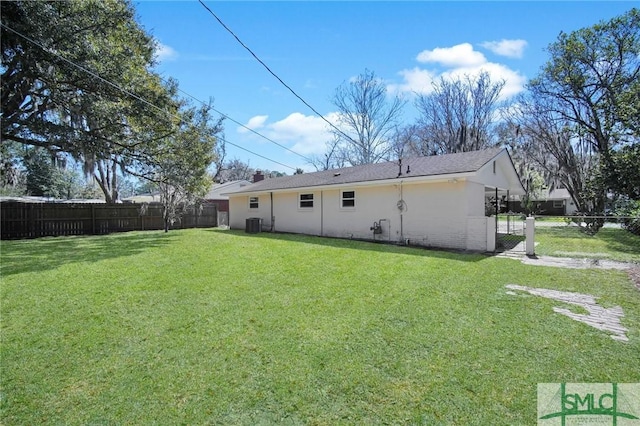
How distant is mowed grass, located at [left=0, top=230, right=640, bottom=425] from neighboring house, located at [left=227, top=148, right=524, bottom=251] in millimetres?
4209

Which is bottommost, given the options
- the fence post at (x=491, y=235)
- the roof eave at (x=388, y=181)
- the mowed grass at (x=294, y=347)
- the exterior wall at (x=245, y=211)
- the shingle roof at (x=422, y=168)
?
the mowed grass at (x=294, y=347)

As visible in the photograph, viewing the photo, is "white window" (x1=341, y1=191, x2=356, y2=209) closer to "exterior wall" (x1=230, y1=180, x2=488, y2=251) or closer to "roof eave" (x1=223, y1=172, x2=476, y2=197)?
"exterior wall" (x1=230, y1=180, x2=488, y2=251)

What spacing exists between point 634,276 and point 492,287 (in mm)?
3414

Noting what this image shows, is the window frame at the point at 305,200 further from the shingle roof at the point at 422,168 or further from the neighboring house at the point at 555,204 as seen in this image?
the neighboring house at the point at 555,204

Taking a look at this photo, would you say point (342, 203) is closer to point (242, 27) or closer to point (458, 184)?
point (458, 184)

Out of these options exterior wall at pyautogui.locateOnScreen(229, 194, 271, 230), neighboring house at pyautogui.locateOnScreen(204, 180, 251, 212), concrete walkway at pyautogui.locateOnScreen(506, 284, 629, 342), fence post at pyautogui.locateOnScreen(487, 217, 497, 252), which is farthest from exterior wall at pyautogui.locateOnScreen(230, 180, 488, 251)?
neighboring house at pyautogui.locateOnScreen(204, 180, 251, 212)

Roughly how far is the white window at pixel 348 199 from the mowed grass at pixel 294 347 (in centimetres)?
709

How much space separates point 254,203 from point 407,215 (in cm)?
1013

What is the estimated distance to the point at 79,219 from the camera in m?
16.1

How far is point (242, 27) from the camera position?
8445 mm

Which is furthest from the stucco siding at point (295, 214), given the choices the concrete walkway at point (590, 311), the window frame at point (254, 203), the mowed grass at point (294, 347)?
the concrete walkway at point (590, 311)

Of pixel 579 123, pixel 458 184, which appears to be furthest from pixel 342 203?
pixel 579 123

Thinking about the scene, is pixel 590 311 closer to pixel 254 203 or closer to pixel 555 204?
pixel 254 203

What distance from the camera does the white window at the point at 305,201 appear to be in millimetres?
15219
